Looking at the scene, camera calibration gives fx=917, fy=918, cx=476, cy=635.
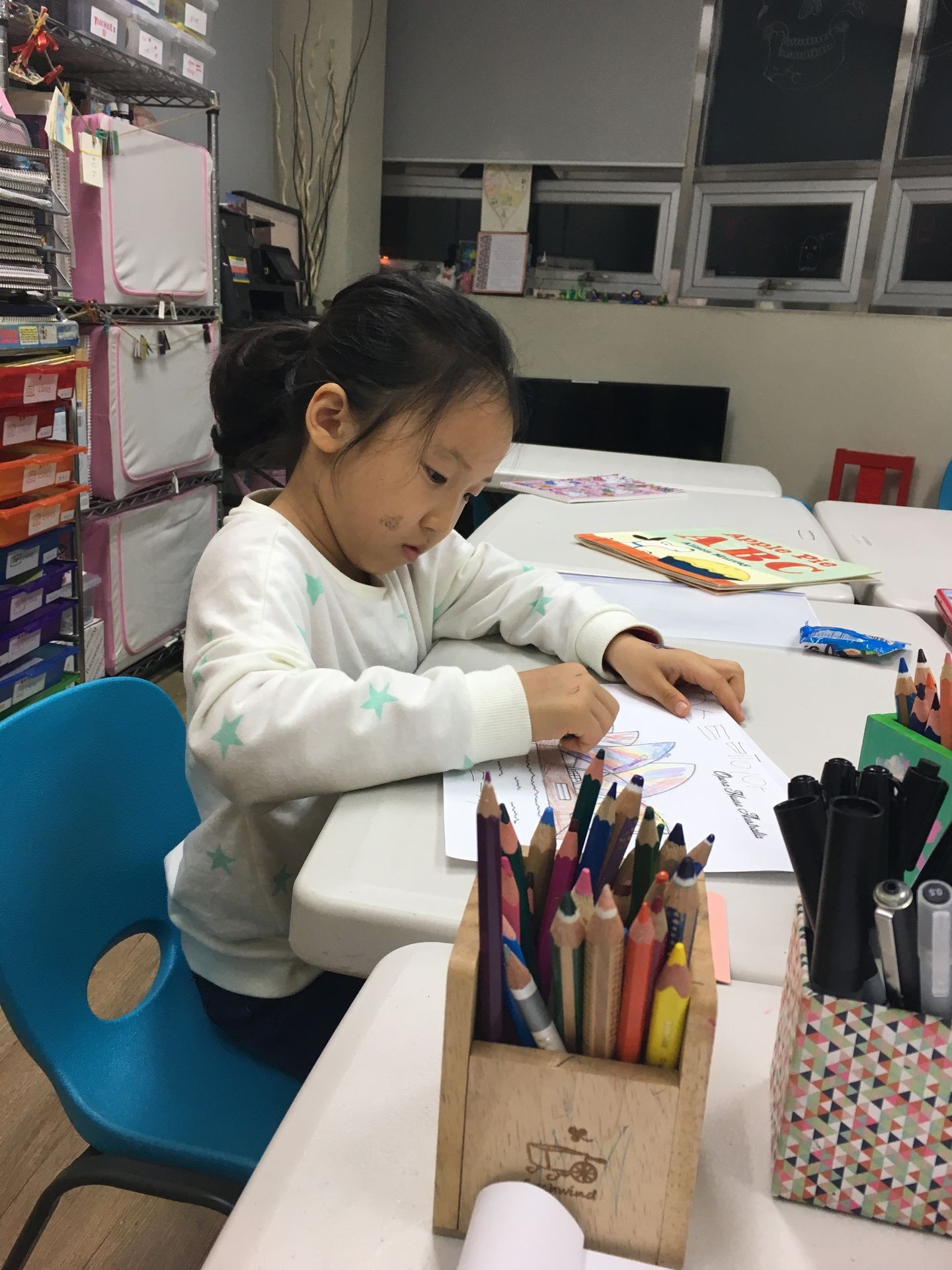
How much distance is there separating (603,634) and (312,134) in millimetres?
3252

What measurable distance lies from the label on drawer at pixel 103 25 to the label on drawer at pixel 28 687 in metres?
1.35

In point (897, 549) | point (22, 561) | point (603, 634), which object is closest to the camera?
point (603, 634)

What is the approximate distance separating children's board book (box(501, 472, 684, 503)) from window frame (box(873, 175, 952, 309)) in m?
1.91

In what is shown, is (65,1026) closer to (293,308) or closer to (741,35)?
(293,308)

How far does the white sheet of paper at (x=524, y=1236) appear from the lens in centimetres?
31

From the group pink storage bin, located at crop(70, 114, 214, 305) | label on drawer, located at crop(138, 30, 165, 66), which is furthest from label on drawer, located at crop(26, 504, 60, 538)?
label on drawer, located at crop(138, 30, 165, 66)

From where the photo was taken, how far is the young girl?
66 cm

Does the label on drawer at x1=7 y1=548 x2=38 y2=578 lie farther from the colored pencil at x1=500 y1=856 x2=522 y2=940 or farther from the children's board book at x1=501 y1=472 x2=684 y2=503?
the colored pencil at x1=500 y1=856 x2=522 y2=940

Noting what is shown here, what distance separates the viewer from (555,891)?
35cm

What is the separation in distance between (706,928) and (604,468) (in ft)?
6.53

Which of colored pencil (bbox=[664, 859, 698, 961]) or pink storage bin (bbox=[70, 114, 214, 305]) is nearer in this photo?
colored pencil (bbox=[664, 859, 698, 961])

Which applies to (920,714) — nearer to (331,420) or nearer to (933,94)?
(331,420)

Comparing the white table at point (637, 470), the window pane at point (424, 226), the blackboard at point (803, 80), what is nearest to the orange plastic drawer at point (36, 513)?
the white table at point (637, 470)

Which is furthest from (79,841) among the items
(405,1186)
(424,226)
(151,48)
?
(424,226)
